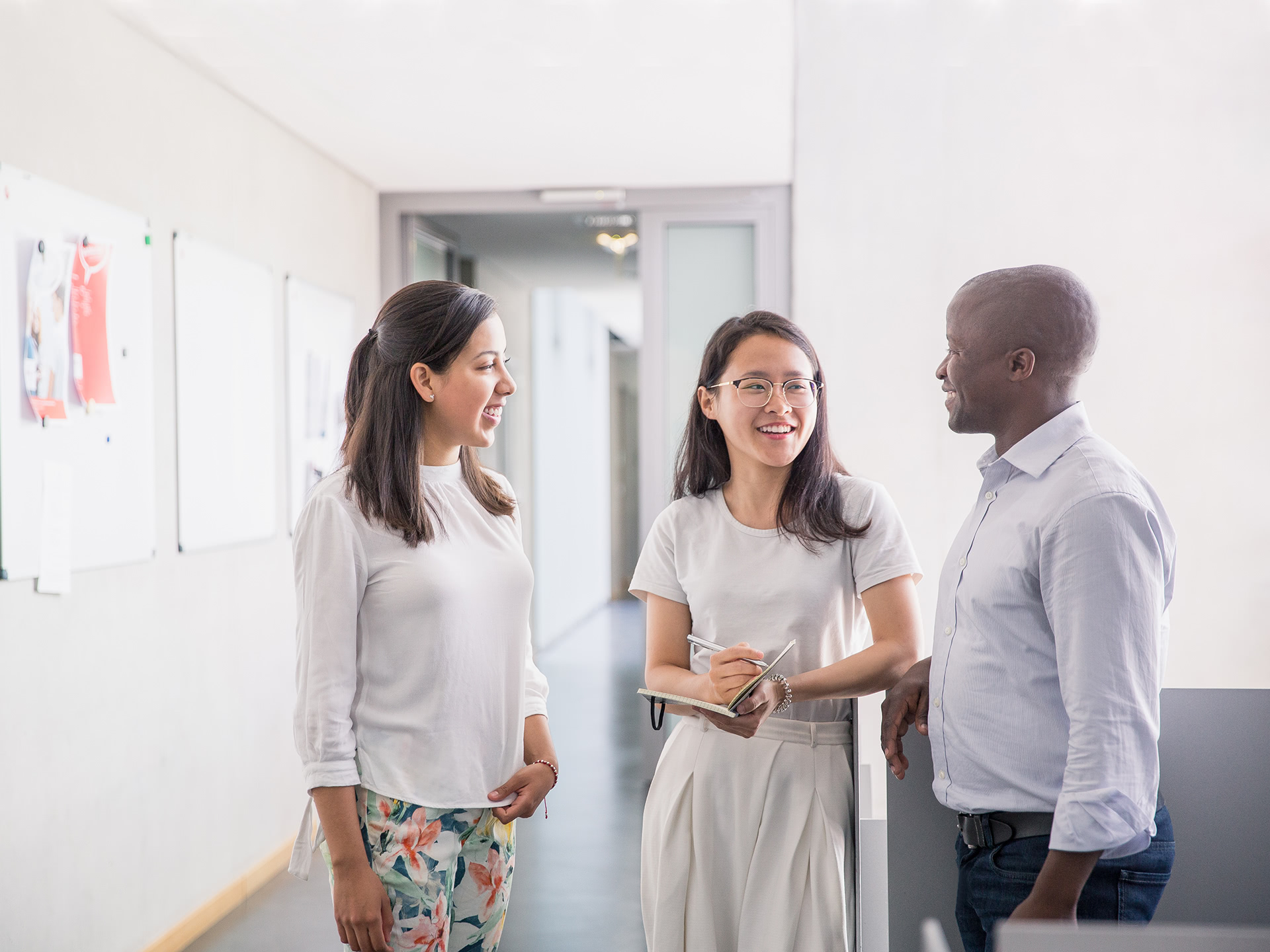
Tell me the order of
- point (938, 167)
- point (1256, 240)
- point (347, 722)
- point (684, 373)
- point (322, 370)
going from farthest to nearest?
point (684, 373) → point (322, 370) → point (938, 167) → point (1256, 240) → point (347, 722)

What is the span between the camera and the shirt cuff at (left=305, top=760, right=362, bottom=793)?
4.39 feet

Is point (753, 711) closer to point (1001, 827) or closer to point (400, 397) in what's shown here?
point (1001, 827)

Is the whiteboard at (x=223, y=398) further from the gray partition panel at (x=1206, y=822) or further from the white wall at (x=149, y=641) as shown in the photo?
the gray partition panel at (x=1206, y=822)

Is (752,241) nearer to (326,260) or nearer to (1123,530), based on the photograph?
(326,260)

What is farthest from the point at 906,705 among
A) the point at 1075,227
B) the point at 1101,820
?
the point at 1075,227

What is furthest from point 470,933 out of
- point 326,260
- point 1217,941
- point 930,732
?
point 326,260

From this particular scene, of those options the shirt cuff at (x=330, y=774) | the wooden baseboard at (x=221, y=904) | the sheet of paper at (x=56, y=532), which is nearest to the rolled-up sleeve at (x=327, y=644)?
the shirt cuff at (x=330, y=774)

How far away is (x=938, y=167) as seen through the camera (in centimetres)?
238

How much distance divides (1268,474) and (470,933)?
1.88 metres

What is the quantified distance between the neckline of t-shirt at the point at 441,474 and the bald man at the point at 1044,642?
763 mm

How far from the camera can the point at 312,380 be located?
4.21 metres

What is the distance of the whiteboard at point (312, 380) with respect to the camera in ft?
13.2

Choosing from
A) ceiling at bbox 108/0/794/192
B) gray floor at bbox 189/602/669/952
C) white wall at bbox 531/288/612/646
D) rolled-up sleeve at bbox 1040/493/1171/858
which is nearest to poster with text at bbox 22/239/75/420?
ceiling at bbox 108/0/794/192

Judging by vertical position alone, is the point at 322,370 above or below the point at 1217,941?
above
